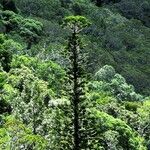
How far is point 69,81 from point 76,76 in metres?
0.61

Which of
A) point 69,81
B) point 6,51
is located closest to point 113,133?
point 6,51

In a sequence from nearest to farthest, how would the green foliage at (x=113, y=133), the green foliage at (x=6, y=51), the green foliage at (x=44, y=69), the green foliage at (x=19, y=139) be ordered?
1. the green foliage at (x=19, y=139)
2. the green foliage at (x=113, y=133)
3. the green foliage at (x=44, y=69)
4. the green foliage at (x=6, y=51)

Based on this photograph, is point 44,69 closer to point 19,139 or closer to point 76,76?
point 19,139

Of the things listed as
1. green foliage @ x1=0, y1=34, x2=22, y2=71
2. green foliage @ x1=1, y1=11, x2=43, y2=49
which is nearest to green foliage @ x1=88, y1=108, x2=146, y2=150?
green foliage @ x1=0, y1=34, x2=22, y2=71

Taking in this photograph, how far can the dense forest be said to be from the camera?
35906 mm

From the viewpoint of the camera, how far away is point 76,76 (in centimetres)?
3500

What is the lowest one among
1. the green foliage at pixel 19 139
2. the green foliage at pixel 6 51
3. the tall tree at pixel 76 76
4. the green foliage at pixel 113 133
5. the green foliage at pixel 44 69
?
the green foliage at pixel 6 51

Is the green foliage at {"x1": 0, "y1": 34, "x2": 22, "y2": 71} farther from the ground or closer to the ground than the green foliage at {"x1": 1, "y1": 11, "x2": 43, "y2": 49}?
farther from the ground

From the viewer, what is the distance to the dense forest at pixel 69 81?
3591cm

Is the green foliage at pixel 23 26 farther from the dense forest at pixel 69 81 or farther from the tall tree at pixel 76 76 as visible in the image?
the tall tree at pixel 76 76

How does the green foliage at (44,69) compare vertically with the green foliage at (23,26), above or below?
above

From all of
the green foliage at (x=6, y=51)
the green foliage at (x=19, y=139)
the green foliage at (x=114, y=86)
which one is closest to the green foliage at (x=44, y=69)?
the green foliage at (x=6, y=51)

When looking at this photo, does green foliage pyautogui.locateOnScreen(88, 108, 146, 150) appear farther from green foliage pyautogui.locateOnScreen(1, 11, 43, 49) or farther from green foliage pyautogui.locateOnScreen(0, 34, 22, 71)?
green foliage pyautogui.locateOnScreen(1, 11, 43, 49)

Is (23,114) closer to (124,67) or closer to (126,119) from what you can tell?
(126,119)
